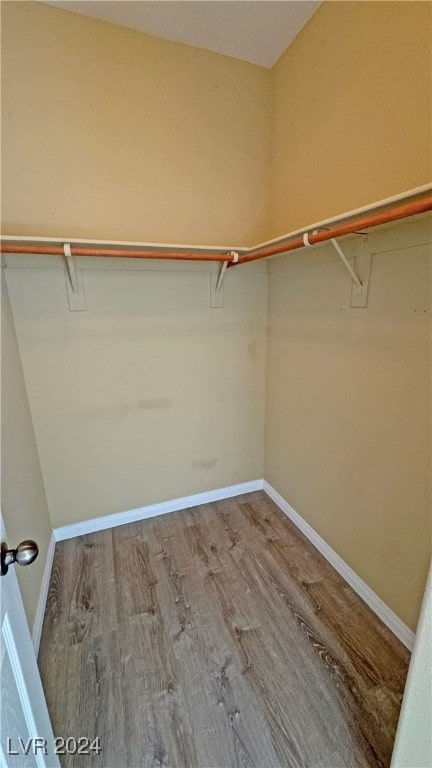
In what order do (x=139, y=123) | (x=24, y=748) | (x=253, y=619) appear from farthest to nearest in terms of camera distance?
(x=139, y=123), (x=253, y=619), (x=24, y=748)

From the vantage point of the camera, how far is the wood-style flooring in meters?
1.05

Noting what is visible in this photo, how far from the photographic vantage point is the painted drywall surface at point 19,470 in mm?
1190

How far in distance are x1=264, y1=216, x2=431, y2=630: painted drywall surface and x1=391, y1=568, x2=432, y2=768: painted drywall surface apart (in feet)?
1.79

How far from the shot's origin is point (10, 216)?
4.96 feet

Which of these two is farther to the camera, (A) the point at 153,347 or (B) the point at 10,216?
(A) the point at 153,347

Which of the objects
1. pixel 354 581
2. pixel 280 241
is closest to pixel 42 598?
pixel 354 581

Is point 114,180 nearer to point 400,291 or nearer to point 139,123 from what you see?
point 139,123

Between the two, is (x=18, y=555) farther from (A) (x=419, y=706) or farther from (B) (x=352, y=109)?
(B) (x=352, y=109)

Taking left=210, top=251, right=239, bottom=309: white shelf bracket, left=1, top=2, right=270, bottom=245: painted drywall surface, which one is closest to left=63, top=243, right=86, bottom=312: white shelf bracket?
left=1, top=2, right=270, bottom=245: painted drywall surface

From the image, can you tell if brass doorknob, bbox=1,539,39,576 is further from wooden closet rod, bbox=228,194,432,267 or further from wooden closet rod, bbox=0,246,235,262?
wooden closet rod, bbox=228,194,432,267

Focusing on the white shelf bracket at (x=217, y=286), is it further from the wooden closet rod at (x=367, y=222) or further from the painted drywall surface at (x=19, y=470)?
the painted drywall surface at (x=19, y=470)

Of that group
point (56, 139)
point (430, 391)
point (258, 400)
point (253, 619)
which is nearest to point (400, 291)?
point (430, 391)

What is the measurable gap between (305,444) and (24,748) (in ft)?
5.16

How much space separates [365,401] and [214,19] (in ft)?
6.20
